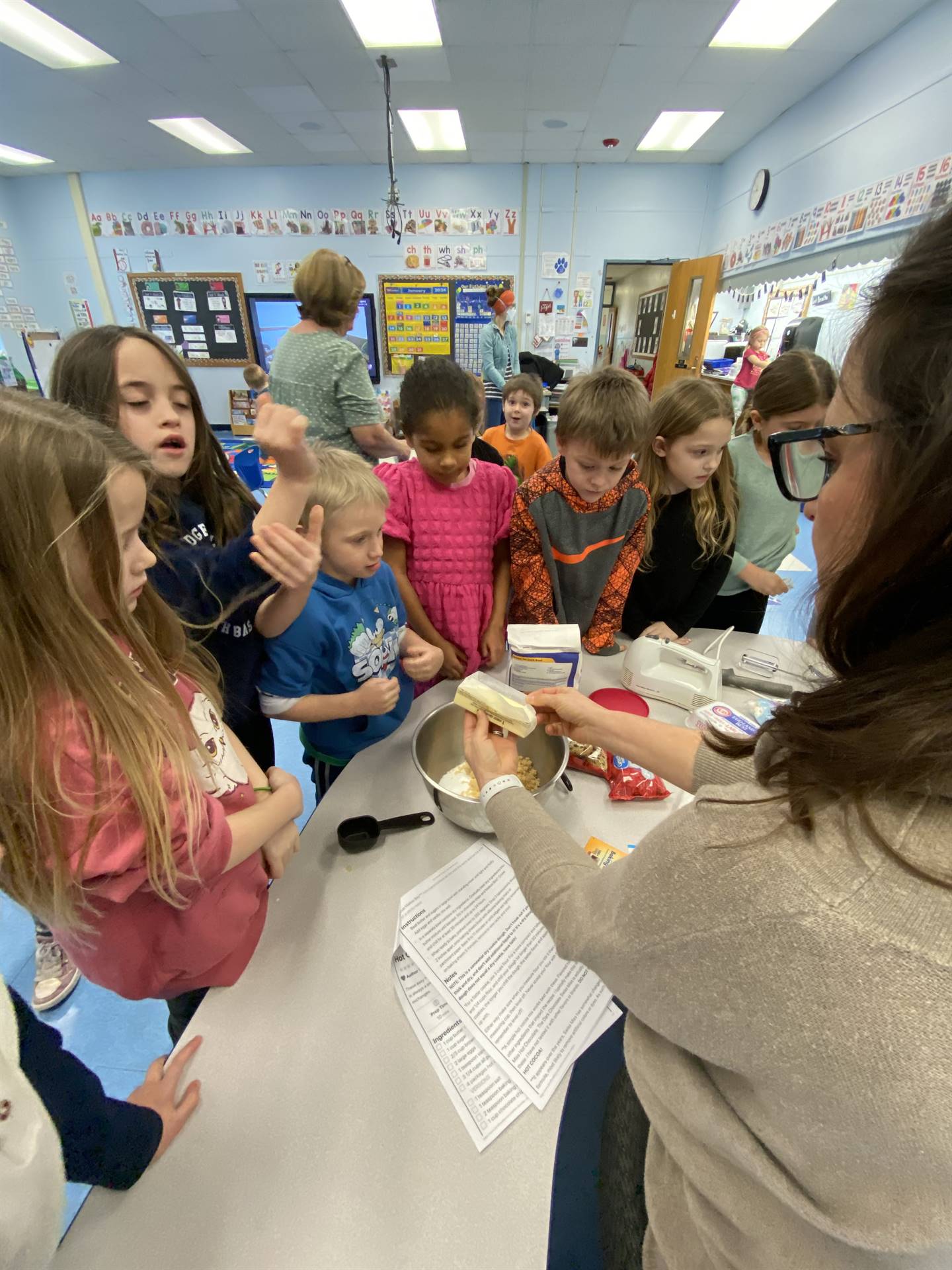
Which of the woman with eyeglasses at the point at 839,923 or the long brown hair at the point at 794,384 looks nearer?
the woman with eyeglasses at the point at 839,923

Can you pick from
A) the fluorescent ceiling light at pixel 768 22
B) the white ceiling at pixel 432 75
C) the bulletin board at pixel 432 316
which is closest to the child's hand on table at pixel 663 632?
the white ceiling at pixel 432 75

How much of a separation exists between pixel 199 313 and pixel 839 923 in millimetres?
7788

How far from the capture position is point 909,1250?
344 mm

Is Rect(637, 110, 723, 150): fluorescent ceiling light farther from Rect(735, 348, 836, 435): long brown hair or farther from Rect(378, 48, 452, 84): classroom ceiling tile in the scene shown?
Rect(735, 348, 836, 435): long brown hair

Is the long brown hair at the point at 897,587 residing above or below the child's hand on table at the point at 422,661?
above

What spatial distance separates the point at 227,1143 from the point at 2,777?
1.39 feet

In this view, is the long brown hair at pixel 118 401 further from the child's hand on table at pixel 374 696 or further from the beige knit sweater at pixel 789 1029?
the beige knit sweater at pixel 789 1029

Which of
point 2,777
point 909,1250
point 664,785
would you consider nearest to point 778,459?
point 664,785

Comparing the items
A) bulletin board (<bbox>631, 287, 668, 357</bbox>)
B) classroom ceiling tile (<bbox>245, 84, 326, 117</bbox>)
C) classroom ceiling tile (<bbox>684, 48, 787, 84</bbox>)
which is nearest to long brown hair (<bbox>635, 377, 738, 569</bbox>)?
classroom ceiling tile (<bbox>684, 48, 787, 84</bbox>)

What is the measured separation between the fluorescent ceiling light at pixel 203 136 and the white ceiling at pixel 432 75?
5.3 inches

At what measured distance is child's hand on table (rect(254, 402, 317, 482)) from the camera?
0.84 metres

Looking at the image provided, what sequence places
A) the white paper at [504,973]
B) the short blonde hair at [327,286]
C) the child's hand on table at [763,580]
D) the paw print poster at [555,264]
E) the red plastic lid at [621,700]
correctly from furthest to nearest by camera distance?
the paw print poster at [555,264], the short blonde hair at [327,286], the child's hand on table at [763,580], the red plastic lid at [621,700], the white paper at [504,973]

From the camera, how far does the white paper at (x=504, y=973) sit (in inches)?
23.4

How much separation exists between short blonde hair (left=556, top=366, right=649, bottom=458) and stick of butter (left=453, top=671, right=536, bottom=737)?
65 cm
